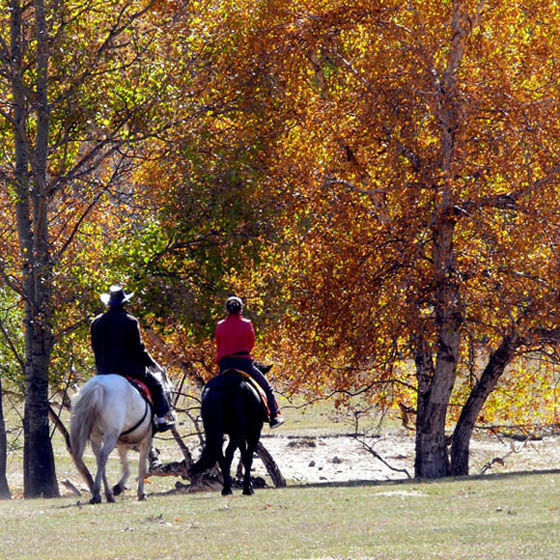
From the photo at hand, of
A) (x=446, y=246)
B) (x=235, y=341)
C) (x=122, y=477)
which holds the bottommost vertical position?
(x=122, y=477)

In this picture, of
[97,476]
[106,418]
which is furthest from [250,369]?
[97,476]

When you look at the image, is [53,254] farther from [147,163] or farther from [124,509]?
[124,509]

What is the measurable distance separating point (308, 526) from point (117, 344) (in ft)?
16.9

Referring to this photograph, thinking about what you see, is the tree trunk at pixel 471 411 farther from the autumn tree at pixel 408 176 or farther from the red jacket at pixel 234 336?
the red jacket at pixel 234 336

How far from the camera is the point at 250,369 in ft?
57.9

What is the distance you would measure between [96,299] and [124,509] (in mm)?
8596

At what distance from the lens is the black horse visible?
17.5 meters

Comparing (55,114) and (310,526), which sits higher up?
(55,114)

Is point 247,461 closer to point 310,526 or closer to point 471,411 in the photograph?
point 310,526

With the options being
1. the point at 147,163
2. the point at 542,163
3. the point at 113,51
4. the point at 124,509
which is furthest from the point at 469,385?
the point at 124,509

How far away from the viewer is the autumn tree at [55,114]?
24344 mm

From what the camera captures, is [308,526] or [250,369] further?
[250,369]

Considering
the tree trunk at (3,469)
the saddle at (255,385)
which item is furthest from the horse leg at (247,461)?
the tree trunk at (3,469)

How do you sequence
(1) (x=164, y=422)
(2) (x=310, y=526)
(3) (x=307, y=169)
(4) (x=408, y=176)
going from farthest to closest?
(3) (x=307, y=169)
(4) (x=408, y=176)
(1) (x=164, y=422)
(2) (x=310, y=526)
